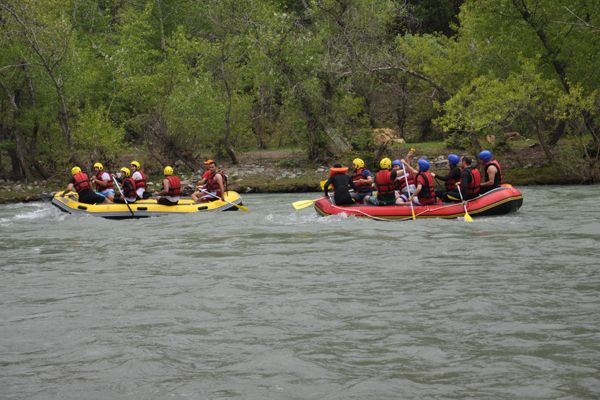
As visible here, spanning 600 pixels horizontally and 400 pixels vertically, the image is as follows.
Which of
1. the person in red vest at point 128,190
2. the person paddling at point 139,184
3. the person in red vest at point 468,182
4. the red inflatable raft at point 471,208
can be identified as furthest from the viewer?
the person paddling at point 139,184

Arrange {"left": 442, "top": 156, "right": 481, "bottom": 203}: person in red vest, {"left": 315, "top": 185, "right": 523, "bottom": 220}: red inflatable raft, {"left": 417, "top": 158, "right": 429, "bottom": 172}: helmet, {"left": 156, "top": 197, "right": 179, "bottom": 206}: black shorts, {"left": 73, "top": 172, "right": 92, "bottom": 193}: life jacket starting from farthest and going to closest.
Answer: {"left": 73, "top": 172, "right": 92, "bottom": 193}: life jacket < {"left": 156, "top": 197, "right": 179, "bottom": 206}: black shorts < {"left": 417, "top": 158, "right": 429, "bottom": 172}: helmet < {"left": 442, "top": 156, "right": 481, "bottom": 203}: person in red vest < {"left": 315, "top": 185, "right": 523, "bottom": 220}: red inflatable raft

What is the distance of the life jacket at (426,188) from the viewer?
16.3 meters

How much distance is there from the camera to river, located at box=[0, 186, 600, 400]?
6.67 metres

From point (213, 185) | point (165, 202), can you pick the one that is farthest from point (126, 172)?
point (213, 185)

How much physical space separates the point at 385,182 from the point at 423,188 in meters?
0.82

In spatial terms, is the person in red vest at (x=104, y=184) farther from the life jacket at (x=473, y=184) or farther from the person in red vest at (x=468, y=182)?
the life jacket at (x=473, y=184)

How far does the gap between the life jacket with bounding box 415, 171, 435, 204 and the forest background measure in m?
9.26

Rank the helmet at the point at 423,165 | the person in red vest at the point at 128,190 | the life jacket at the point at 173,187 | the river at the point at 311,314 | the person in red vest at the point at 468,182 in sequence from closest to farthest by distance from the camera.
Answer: the river at the point at 311,314 < the person in red vest at the point at 468,182 < the helmet at the point at 423,165 < the life jacket at the point at 173,187 < the person in red vest at the point at 128,190

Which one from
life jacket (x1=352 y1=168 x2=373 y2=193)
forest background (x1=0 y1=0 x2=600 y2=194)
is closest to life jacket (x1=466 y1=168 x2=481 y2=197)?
life jacket (x1=352 y1=168 x2=373 y2=193)

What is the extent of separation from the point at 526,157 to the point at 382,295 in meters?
20.7

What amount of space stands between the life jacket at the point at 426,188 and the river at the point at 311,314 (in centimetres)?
136

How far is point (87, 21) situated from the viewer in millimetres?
36594

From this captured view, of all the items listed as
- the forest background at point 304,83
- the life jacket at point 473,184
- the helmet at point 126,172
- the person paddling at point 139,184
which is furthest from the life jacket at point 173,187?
the forest background at point 304,83

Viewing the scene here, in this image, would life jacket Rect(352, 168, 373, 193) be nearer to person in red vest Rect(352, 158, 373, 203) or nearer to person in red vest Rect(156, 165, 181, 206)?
person in red vest Rect(352, 158, 373, 203)
